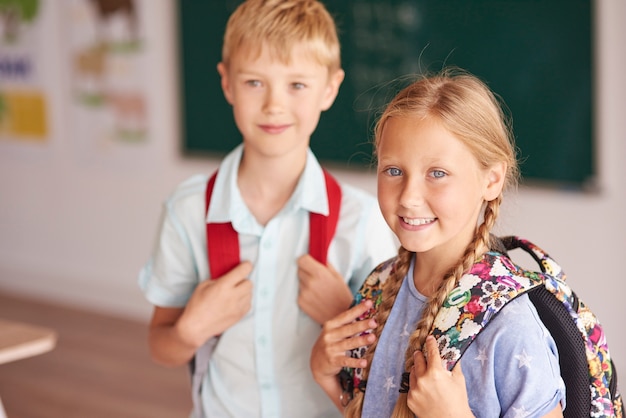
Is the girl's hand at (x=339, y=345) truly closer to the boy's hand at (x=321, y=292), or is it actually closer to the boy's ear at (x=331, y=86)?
the boy's hand at (x=321, y=292)

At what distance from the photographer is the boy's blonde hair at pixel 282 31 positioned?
1541mm

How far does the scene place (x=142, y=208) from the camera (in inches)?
190

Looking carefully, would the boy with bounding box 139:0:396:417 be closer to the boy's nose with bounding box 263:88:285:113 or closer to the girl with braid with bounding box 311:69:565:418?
the boy's nose with bounding box 263:88:285:113

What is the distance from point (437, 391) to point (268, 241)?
564 mm

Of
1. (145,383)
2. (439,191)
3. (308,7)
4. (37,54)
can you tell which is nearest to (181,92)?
(37,54)

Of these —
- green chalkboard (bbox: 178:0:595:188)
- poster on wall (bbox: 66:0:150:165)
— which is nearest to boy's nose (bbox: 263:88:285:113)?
green chalkboard (bbox: 178:0:595:188)

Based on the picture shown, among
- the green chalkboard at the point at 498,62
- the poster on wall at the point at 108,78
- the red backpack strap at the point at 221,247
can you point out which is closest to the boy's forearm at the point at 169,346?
the red backpack strap at the point at 221,247

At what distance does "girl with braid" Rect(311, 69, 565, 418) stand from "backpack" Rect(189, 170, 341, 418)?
0.82ft

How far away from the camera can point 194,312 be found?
1.56 metres

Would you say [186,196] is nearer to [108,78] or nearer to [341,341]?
[341,341]

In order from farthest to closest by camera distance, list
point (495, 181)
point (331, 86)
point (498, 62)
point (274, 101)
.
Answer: point (498, 62) < point (331, 86) < point (274, 101) < point (495, 181)

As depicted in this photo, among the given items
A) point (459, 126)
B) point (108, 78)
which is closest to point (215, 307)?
point (459, 126)

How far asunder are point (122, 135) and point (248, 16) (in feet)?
11.1

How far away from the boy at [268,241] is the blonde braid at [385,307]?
0.20m
